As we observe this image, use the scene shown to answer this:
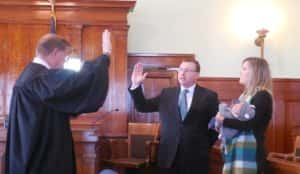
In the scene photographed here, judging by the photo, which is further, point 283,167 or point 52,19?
point 52,19

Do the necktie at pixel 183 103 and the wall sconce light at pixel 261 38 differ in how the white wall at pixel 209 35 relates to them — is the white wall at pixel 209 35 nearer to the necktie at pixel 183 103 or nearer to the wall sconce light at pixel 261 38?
the wall sconce light at pixel 261 38

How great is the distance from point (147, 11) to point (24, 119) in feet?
14.8

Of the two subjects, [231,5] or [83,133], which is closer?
[83,133]

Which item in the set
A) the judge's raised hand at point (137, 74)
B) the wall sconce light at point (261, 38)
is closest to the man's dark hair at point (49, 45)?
the judge's raised hand at point (137, 74)

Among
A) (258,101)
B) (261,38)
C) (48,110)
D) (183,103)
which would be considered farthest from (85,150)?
(261,38)

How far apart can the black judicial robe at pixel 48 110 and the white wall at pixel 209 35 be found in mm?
4232

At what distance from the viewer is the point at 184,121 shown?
377 cm

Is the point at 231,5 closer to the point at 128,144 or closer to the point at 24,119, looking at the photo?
the point at 128,144

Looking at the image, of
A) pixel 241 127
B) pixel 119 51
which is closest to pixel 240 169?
pixel 241 127

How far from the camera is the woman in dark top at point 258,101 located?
9.72 feet

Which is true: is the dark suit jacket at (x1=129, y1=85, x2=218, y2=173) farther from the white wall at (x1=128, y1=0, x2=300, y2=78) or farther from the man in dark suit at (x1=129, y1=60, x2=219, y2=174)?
the white wall at (x1=128, y1=0, x2=300, y2=78)

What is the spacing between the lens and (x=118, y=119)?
6.08 metres

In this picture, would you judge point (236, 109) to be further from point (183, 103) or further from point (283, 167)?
point (183, 103)

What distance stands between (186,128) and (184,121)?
0.20ft
